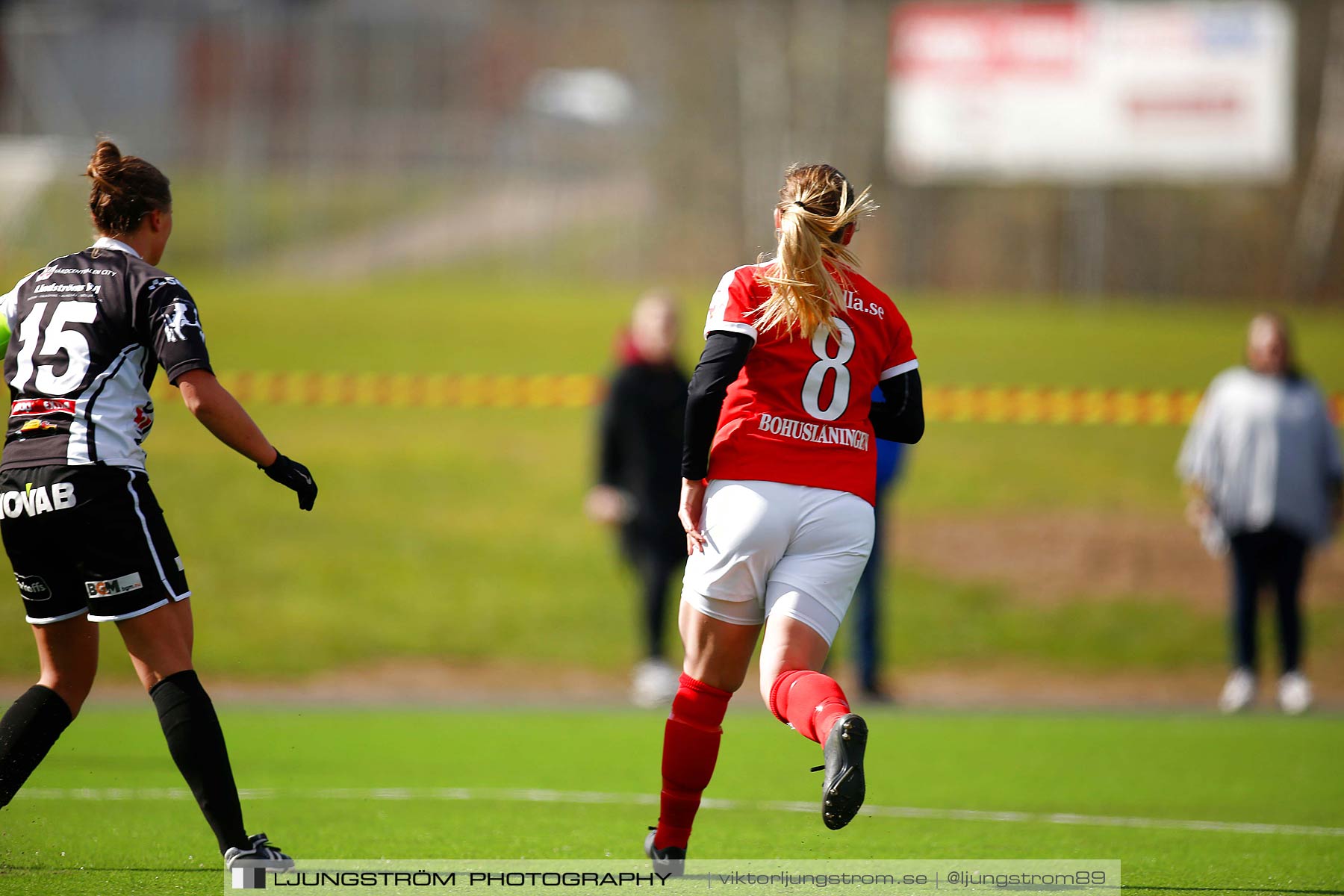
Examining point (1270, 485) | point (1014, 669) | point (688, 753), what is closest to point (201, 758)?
point (688, 753)

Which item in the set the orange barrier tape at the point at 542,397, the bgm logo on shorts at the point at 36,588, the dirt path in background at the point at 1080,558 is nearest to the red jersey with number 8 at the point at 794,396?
the bgm logo on shorts at the point at 36,588

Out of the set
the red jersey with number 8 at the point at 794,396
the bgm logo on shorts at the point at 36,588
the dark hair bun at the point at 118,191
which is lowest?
the bgm logo on shorts at the point at 36,588

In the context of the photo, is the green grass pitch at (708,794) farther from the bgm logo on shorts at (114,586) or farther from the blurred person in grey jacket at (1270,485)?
the bgm logo on shorts at (114,586)

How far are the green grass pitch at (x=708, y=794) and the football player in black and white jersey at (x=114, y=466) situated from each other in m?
0.59

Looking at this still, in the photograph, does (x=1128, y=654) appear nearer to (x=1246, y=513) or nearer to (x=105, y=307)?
(x=1246, y=513)

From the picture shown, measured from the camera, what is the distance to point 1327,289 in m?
29.6

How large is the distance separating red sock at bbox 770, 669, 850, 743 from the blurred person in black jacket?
225 inches

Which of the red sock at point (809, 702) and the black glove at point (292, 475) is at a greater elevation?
the black glove at point (292, 475)

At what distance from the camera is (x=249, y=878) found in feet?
15.0

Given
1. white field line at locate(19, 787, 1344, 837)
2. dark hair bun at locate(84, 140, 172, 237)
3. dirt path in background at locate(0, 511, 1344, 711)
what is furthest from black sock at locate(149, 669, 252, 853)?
dirt path in background at locate(0, 511, 1344, 711)

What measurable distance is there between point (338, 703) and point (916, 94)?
67.9 feet

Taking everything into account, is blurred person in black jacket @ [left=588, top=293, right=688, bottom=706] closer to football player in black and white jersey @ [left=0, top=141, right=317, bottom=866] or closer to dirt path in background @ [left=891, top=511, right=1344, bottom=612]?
dirt path in background @ [left=891, top=511, right=1344, bottom=612]

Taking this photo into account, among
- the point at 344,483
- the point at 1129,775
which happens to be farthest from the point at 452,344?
the point at 1129,775

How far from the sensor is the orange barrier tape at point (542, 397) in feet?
66.3
